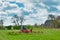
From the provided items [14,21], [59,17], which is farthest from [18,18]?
[59,17]

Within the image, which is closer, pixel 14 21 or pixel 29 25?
pixel 29 25

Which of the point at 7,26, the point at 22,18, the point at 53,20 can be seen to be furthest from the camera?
the point at 53,20

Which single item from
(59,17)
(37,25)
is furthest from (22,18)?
(59,17)

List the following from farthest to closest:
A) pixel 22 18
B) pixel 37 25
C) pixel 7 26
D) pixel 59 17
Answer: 1. pixel 59 17
2. pixel 37 25
3. pixel 22 18
4. pixel 7 26

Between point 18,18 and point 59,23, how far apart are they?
71.9 ft

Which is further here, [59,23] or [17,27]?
[59,23]

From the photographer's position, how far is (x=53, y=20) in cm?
10344

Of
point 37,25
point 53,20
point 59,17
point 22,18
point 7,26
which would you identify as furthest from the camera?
point 59,17

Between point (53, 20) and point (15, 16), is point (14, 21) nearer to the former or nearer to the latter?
point (15, 16)

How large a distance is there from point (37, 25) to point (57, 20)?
11.8 meters

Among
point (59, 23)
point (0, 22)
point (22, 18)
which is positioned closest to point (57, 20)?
point (59, 23)

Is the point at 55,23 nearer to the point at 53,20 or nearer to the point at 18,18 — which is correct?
the point at 53,20

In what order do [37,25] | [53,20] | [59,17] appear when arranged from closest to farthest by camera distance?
1. [37,25]
2. [53,20]
3. [59,17]

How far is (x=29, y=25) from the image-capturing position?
78.8 metres
